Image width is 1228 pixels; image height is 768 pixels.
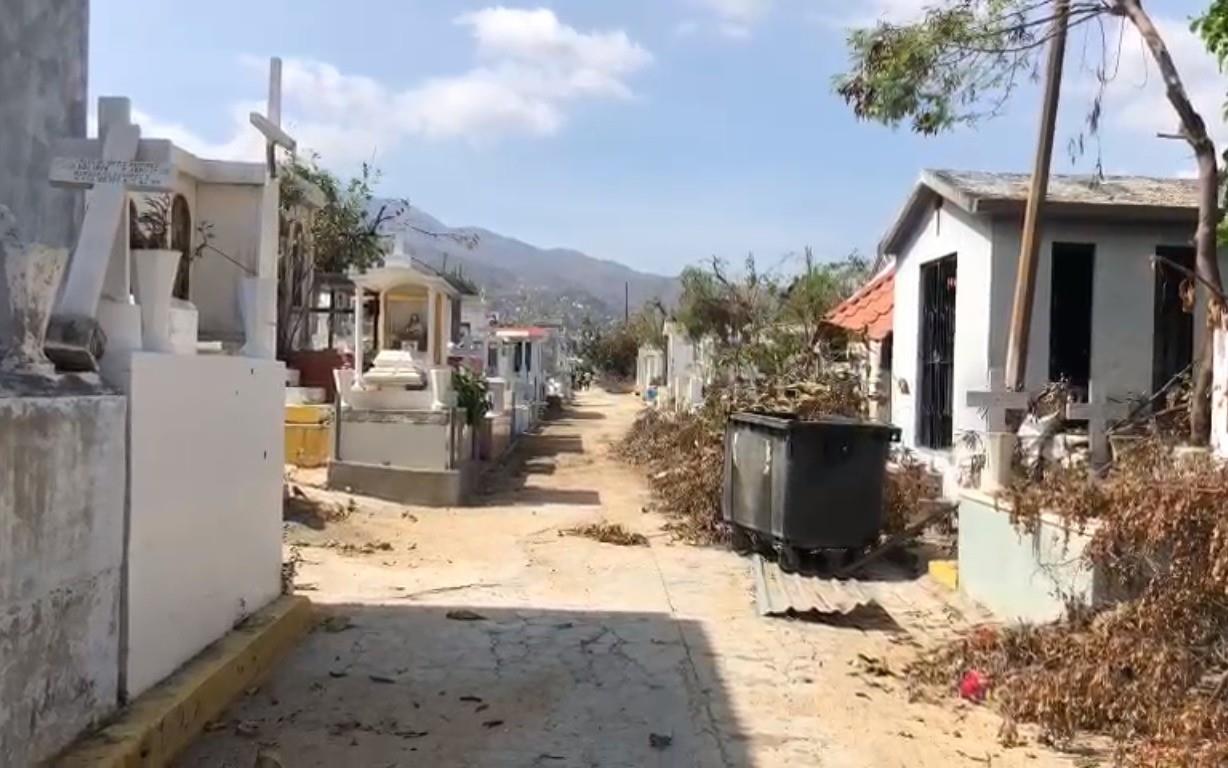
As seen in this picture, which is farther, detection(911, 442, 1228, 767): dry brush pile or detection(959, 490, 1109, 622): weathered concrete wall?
detection(959, 490, 1109, 622): weathered concrete wall

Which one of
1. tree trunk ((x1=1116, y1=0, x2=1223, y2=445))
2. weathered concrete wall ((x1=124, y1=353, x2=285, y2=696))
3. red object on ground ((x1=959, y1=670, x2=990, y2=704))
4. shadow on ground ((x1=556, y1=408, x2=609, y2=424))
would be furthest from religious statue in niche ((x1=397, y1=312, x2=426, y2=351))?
shadow on ground ((x1=556, y1=408, x2=609, y2=424))

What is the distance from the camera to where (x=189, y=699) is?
16.7ft

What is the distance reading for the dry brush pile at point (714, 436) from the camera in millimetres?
12352

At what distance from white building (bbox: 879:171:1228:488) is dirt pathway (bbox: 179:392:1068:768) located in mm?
3026

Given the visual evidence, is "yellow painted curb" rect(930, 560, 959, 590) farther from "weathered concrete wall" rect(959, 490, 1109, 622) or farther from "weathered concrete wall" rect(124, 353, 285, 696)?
"weathered concrete wall" rect(124, 353, 285, 696)

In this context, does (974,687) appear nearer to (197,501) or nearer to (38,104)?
(197,501)

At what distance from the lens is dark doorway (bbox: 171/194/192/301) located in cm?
663

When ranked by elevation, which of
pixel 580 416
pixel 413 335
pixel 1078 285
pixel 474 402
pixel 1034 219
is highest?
pixel 1034 219

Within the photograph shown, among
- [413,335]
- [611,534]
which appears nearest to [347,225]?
[413,335]

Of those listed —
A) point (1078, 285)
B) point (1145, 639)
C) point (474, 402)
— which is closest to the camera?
point (1145, 639)

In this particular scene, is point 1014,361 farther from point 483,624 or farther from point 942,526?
point 483,624

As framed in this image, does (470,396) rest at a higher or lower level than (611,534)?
higher

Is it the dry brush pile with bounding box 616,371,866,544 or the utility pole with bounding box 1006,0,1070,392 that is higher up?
the utility pole with bounding box 1006,0,1070,392

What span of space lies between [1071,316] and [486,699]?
7967mm
